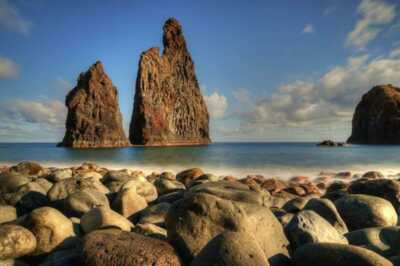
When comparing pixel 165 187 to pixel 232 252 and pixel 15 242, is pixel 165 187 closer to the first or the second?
pixel 15 242

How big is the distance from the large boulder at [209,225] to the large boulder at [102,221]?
1.06 metres

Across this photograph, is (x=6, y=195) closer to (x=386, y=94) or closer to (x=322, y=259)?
(x=322, y=259)

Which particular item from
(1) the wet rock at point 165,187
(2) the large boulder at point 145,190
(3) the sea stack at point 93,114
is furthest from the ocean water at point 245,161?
(3) the sea stack at point 93,114

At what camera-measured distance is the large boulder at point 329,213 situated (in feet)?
12.8

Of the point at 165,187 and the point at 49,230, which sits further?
the point at 165,187

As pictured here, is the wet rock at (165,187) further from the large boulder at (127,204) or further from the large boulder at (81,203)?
the large boulder at (81,203)

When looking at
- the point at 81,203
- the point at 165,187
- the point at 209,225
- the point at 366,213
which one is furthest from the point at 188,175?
the point at 209,225

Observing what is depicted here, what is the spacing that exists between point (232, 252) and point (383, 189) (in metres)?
5.02

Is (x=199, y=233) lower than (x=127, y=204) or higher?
higher

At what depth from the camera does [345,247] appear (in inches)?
97.3

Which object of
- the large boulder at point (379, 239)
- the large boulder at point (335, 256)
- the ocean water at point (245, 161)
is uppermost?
the large boulder at point (335, 256)

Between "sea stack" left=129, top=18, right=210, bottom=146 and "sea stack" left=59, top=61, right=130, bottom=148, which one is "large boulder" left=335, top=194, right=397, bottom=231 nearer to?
"sea stack" left=59, top=61, right=130, bottom=148

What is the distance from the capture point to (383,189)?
598 cm

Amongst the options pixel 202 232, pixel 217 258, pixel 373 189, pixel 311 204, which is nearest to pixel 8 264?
pixel 202 232
